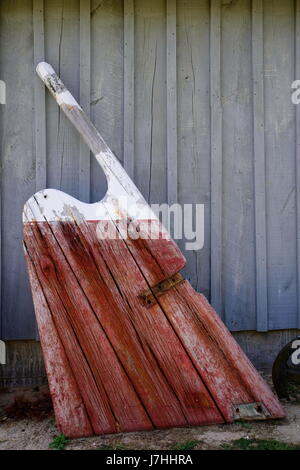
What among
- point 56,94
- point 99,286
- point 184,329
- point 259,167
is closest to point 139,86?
point 56,94

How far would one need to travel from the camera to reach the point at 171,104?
3.34 m

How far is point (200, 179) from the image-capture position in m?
3.40

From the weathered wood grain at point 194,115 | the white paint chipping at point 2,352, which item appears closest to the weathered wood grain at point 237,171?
the weathered wood grain at point 194,115

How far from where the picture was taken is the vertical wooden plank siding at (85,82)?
3260 millimetres

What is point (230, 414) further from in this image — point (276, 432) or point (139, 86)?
point (139, 86)

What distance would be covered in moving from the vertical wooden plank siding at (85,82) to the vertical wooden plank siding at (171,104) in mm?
526

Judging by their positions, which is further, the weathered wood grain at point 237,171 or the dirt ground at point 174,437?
the weathered wood grain at point 237,171

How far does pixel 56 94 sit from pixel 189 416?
2048 mm

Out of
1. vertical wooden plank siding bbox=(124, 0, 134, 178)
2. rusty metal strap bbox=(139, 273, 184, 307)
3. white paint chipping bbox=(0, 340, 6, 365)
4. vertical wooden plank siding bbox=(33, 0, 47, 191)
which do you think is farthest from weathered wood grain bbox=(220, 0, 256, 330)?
white paint chipping bbox=(0, 340, 6, 365)

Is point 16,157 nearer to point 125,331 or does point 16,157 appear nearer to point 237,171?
point 125,331

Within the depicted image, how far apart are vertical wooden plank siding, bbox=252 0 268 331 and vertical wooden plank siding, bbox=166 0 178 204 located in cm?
54

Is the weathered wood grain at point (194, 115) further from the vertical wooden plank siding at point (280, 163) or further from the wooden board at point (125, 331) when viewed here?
the wooden board at point (125, 331)

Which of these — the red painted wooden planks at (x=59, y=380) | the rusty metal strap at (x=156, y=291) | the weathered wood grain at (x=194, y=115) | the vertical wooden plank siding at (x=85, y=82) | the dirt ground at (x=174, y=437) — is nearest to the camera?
the dirt ground at (x=174, y=437)
